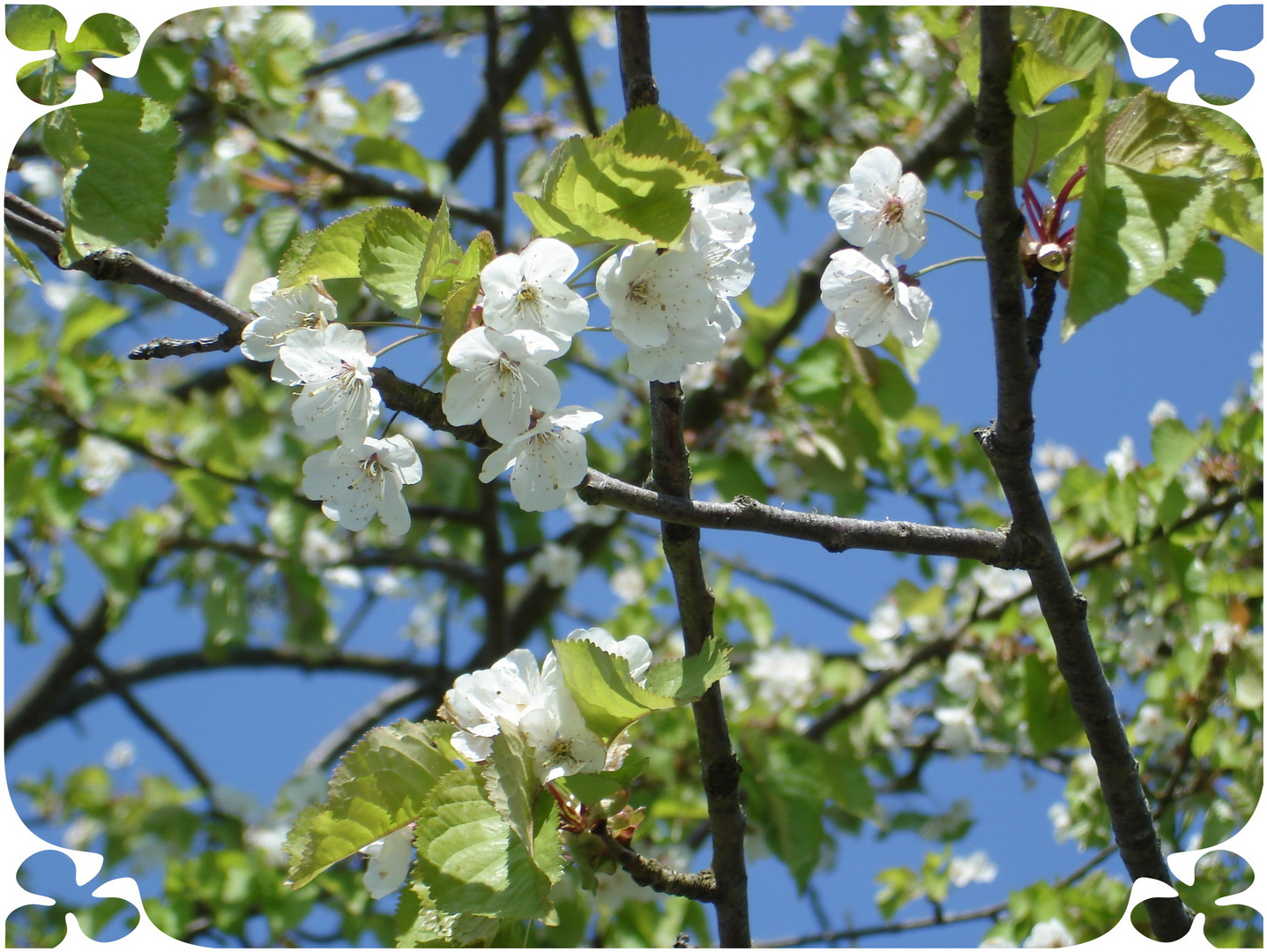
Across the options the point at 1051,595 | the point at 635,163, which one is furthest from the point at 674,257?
the point at 1051,595

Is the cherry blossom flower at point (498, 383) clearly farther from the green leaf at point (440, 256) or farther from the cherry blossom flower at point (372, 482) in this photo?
the cherry blossom flower at point (372, 482)

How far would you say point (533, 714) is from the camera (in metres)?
1.11

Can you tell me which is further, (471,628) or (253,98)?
(471,628)

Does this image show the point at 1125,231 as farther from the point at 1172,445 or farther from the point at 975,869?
the point at 975,869

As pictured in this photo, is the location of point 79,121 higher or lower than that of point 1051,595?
higher

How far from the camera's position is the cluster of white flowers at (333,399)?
Answer: 1.00 meters

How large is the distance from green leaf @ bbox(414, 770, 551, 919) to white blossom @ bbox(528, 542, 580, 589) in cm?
276

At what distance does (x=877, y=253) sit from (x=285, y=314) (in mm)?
702

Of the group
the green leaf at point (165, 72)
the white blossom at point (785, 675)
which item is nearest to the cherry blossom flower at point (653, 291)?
the green leaf at point (165, 72)

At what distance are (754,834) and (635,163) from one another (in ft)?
8.35

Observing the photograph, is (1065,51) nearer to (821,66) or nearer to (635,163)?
(635,163)

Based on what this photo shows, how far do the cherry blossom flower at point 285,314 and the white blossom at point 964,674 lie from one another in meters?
2.52

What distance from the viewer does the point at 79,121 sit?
115cm

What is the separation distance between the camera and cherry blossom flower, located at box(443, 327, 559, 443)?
90 cm
